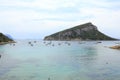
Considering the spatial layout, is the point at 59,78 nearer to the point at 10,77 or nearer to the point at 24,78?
the point at 24,78

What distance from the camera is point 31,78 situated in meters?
44.6

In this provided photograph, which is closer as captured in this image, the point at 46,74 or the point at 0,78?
the point at 0,78

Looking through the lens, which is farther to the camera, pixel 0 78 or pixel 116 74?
pixel 116 74

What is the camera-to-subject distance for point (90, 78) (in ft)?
146

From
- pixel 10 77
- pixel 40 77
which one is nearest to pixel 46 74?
pixel 40 77

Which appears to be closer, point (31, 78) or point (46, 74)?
point (31, 78)

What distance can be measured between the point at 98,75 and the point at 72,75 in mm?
5343

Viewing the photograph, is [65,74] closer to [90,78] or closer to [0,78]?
[90,78]

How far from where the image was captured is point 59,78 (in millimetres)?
44500

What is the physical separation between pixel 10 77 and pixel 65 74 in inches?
449

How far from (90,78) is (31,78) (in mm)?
11341

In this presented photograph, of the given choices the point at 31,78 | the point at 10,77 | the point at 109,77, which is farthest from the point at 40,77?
the point at 109,77

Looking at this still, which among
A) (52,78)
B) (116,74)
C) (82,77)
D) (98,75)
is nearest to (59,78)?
(52,78)

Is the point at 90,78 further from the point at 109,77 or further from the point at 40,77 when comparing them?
the point at 40,77
